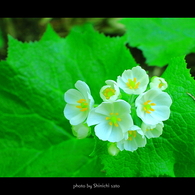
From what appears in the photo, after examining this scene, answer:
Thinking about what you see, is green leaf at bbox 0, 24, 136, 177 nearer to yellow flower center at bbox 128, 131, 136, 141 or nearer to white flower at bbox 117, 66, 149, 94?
white flower at bbox 117, 66, 149, 94

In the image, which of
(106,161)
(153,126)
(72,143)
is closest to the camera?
→ (153,126)

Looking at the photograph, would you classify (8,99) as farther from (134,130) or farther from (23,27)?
(23,27)

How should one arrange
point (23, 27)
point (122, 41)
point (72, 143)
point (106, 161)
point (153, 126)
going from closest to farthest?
1. point (153, 126)
2. point (106, 161)
3. point (122, 41)
4. point (72, 143)
5. point (23, 27)

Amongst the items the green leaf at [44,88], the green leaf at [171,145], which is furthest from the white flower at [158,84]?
the green leaf at [44,88]

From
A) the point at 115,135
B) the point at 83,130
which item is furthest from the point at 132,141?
the point at 83,130

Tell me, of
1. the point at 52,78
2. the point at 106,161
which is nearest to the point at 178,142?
the point at 106,161

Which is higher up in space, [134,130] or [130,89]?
[130,89]

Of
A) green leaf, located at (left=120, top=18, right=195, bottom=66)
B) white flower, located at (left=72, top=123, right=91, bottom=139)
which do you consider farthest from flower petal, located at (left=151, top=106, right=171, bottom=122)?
green leaf, located at (left=120, top=18, right=195, bottom=66)

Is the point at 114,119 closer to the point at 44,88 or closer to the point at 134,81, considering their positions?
the point at 134,81
